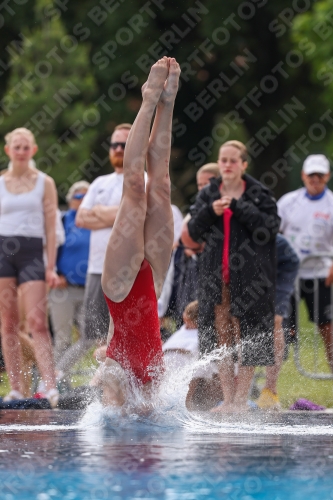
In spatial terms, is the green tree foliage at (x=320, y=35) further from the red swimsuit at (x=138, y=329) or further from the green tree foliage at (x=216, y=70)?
the red swimsuit at (x=138, y=329)

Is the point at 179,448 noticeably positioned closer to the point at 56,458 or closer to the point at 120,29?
the point at 56,458

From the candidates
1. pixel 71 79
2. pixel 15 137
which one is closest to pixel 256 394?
pixel 15 137

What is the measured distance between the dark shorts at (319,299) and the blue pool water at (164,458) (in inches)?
109

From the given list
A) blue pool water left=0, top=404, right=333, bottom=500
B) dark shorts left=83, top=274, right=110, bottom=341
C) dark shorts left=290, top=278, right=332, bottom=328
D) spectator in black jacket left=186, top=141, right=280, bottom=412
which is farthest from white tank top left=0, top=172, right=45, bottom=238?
dark shorts left=290, top=278, right=332, bottom=328

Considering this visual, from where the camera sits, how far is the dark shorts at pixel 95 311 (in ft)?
26.3

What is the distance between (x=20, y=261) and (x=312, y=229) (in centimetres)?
293

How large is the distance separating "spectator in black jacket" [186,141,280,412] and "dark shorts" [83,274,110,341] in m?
1.03

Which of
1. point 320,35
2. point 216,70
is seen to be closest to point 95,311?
point 320,35

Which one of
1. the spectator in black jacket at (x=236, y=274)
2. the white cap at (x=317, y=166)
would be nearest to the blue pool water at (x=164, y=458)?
the spectator in black jacket at (x=236, y=274)

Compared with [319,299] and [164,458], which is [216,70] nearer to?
[319,299]

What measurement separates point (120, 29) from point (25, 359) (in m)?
18.3

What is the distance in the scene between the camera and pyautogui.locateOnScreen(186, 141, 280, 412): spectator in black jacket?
7207mm

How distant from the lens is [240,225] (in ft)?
24.1

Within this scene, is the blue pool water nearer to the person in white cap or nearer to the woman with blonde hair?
the woman with blonde hair
